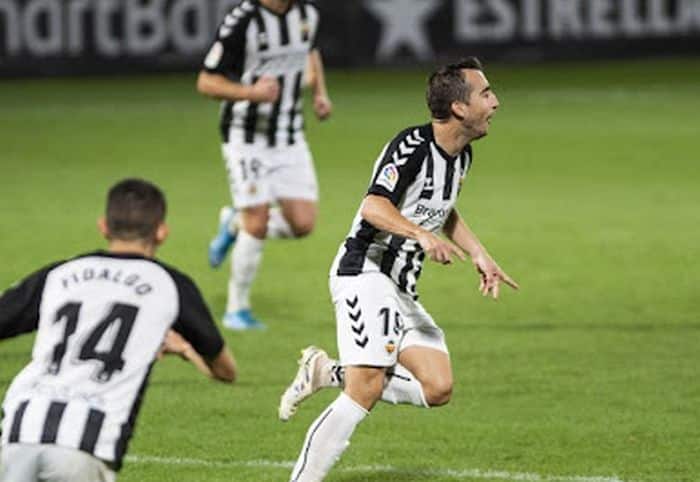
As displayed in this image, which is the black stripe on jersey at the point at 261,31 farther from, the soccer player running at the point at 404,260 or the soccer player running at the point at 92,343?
the soccer player running at the point at 92,343

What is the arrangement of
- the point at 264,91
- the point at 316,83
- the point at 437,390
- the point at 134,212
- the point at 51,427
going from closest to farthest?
the point at 51,427, the point at 134,212, the point at 437,390, the point at 264,91, the point at 316,83

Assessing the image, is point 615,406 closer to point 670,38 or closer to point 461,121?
point 461,121

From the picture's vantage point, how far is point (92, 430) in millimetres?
5715

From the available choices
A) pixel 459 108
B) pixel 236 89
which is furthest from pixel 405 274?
pixel 236 89

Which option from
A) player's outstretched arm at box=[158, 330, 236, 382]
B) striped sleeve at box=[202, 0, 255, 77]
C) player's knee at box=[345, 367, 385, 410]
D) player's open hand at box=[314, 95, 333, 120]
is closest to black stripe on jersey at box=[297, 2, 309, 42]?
striped sleeve at box=[202, 0, 255, 77]

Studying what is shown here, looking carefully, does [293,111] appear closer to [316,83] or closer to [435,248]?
[316,83]

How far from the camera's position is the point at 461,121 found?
7.75m

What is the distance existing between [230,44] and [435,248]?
5.06 m

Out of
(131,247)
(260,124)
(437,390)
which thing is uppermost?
(131,247)

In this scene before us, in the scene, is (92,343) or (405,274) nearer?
(92,343)

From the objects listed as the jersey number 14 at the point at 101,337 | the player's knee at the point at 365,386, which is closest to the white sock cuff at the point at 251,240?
the player's knee at the point at 365,386

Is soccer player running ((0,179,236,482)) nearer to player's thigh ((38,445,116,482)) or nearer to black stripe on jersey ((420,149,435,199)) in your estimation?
player's thigh ((38,445,116,482))

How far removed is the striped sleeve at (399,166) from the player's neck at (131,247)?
181 cm

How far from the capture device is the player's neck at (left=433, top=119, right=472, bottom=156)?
7770mm
